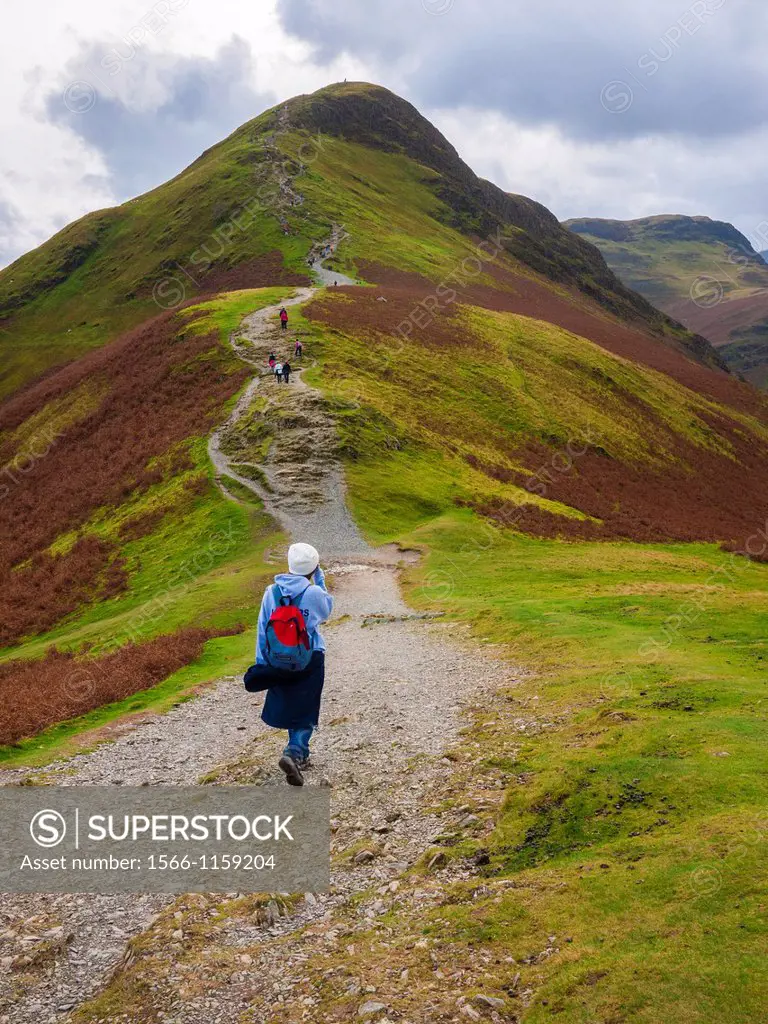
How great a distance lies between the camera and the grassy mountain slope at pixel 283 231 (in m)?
102

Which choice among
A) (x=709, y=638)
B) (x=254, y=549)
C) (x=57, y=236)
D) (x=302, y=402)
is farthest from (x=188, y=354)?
(x=57, y=236)

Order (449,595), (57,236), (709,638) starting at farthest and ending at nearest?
(57,236) < (449,595) < (709,638)

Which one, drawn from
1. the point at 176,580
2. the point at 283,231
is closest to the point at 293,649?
the point at 176,580

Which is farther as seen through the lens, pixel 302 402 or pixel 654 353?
pixel 654 353

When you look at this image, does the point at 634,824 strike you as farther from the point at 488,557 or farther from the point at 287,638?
the point at 488,557

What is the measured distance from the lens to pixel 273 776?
38.1 ft

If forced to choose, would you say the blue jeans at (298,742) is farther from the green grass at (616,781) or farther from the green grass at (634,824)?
the green grass at (634,824)

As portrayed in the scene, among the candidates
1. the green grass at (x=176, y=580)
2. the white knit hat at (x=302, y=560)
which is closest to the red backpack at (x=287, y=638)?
the white knit hat at (x=302, y=560)

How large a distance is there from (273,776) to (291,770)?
0.87m

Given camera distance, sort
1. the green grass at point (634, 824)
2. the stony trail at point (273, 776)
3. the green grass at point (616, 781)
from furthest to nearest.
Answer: the stony trail at point (273, 776)
the green grass at point (616, 781)
the green grass at point (634, 824)

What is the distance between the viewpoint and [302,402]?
153 ft

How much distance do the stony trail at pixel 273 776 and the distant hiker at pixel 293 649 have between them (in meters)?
1.21

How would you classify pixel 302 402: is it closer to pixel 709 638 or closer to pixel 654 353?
pixel 709 638

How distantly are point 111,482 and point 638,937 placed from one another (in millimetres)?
43625
